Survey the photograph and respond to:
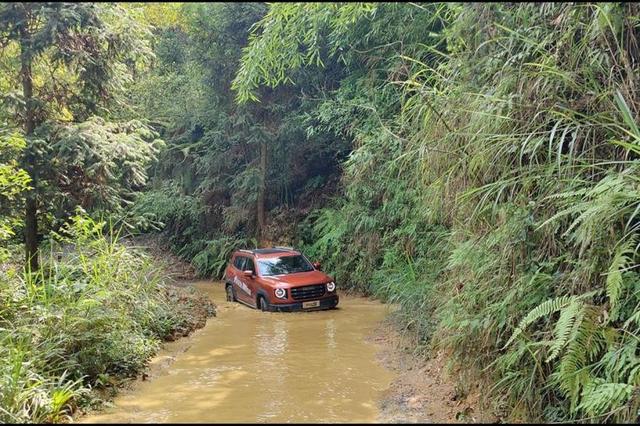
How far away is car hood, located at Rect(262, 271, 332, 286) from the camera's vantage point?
549 inches

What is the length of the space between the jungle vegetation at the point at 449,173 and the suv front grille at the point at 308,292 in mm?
1986

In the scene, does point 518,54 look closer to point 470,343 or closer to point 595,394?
point 470,343

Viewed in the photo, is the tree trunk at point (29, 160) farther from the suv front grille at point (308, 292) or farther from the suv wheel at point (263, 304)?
the suv front grille at point (308, 292)

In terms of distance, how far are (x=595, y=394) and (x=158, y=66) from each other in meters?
21.1

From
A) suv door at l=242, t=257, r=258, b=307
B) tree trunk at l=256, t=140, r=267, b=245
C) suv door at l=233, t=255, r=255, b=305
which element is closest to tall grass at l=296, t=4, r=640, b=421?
suv door at l=242, t=257, r=258, b=307

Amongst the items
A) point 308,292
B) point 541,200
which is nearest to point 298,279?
point 308,292

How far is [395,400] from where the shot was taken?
23.2 feet

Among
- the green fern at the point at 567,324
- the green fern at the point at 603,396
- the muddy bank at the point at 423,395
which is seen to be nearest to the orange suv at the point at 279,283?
the muddy bank at the point at 423,395

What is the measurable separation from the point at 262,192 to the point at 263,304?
8.48 m

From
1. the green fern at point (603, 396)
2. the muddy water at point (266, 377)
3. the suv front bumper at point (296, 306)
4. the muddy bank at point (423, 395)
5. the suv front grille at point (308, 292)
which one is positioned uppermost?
the suv front grille at point (308, 292)

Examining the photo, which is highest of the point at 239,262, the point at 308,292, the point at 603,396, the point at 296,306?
the point at 239,262

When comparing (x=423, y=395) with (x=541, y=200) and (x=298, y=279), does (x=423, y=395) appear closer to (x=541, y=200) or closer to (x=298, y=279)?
(x=541, y=200)

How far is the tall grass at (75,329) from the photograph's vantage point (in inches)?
251

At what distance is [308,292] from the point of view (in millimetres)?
13891
